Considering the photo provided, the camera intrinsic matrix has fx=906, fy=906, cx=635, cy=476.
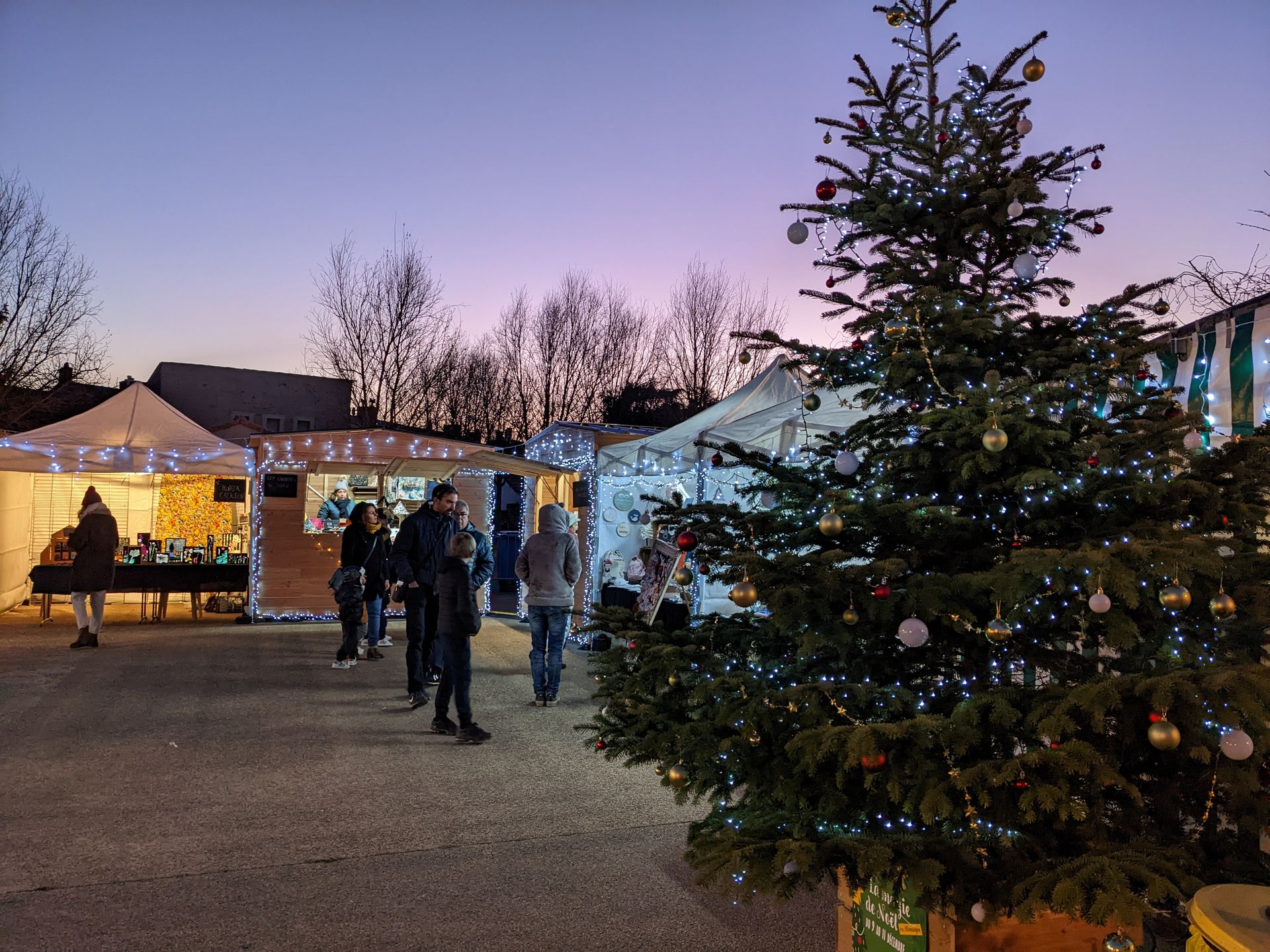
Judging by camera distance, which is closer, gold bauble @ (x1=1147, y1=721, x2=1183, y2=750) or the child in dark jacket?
gold bauble @ (x1=1147, y1=721, x2=1183, y2=750)

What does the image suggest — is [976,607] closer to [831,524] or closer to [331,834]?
[831,524]

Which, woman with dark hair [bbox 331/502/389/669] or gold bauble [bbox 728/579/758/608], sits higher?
gold bauble [bbox 728/579/758/608]

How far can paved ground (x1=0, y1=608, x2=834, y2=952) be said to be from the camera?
3768mm

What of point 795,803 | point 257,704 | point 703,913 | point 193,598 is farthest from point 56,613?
point 795,803

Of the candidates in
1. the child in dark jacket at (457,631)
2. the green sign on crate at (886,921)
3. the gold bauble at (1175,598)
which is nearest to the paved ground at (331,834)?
the child in dark jacket at (457,631)

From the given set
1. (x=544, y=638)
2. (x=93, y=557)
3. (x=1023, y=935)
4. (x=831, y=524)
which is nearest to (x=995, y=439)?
(x=831, y=524)

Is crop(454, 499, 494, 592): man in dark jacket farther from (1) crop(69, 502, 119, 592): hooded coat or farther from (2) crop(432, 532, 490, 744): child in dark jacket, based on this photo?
(1) crop(69, 502, 119, 592): hooded coat

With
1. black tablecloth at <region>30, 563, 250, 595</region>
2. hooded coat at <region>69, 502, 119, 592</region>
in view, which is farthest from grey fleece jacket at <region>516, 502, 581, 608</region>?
black tablecloth at <region>30, 563, 250, 595</region>

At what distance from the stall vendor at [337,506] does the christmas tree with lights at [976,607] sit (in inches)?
476

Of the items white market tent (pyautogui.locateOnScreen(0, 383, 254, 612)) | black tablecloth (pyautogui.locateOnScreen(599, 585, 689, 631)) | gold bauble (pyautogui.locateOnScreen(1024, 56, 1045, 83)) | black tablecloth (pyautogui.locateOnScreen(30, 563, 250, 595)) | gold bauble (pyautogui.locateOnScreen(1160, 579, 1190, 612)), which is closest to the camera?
gold bauble (pyautogui.locateOnScreen(1160, 579, 1190, 612))

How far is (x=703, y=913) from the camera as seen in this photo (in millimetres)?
3953

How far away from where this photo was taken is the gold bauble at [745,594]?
9.49ft

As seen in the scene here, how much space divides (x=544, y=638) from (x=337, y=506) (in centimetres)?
750

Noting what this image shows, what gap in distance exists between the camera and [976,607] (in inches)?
126
